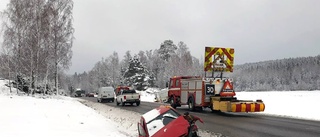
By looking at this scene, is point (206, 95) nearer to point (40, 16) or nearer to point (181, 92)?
point (181, 92)

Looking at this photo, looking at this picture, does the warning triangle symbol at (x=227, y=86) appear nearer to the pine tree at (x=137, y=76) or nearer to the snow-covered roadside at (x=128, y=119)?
the snow-covered roadside at (x=128, y=119)

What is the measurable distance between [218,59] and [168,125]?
13636 millimetres

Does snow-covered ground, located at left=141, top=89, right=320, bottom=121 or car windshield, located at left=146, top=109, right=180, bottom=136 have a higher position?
car windshield, located at left=146, top=109, right=180, bottom=136

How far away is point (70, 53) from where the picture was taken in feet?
126

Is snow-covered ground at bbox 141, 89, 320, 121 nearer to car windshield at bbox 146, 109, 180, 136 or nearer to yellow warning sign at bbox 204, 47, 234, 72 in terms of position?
yellow warning sign at bbox 204, 47, 234, 72

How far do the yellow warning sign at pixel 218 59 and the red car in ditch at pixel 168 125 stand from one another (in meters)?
12.8

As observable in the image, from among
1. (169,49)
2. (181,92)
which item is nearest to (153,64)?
(169,49)

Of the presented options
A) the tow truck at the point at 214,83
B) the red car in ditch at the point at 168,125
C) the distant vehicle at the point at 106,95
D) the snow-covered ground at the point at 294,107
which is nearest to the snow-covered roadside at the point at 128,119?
the red car in ditch at the point at 168,125

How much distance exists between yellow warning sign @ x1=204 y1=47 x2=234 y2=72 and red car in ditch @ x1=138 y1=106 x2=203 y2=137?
12.8 meters

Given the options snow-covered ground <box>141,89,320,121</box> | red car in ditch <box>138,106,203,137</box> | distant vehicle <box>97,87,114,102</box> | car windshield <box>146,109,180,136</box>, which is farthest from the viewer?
distant vehicle <box>97,87,114,102</box>

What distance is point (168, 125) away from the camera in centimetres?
677

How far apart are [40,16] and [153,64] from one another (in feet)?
235

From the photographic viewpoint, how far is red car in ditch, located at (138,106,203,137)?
22.0ft

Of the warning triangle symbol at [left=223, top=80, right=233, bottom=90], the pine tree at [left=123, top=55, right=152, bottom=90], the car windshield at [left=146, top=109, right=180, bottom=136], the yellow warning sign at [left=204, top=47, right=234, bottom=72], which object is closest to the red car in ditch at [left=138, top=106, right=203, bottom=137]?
the car windshield at [left=146, top=109, right=180, bottom=136]
